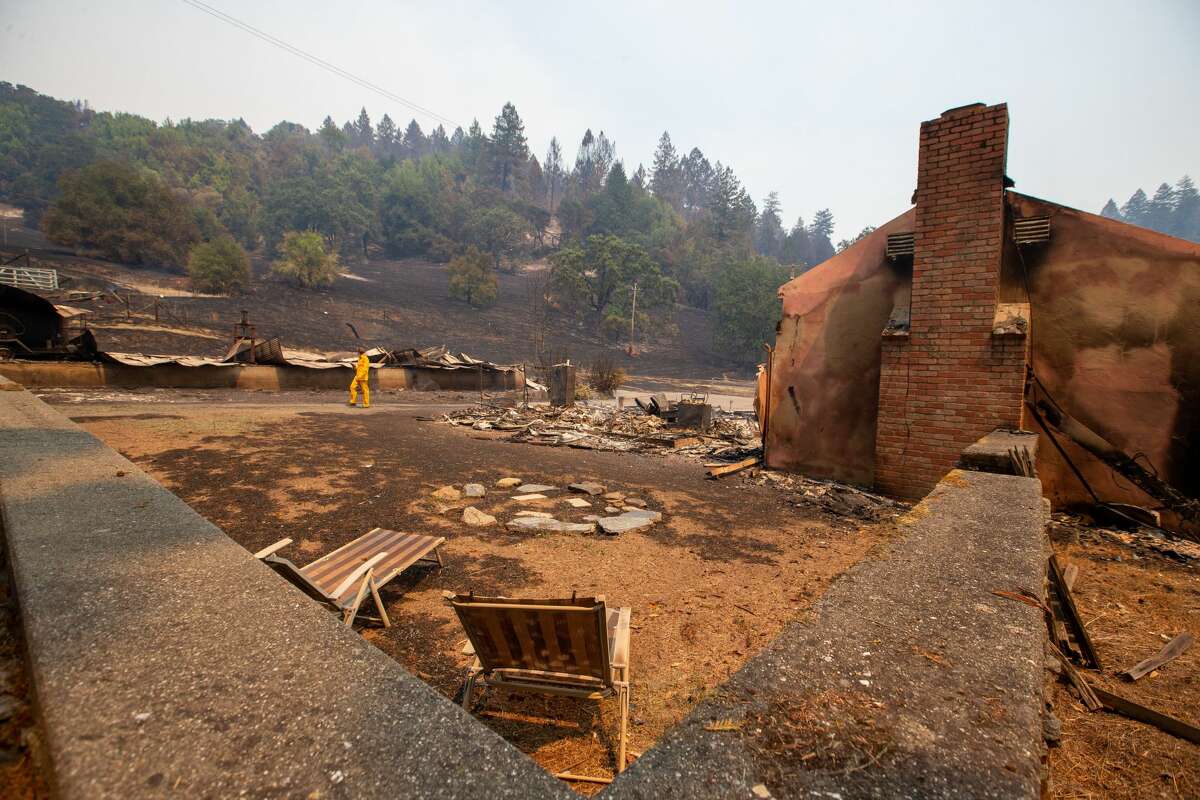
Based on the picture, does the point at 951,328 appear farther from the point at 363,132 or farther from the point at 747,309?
the point at 363,132

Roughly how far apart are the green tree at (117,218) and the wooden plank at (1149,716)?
2373 inches

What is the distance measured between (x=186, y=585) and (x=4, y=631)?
0.56m

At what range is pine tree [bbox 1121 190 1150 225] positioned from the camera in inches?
4648

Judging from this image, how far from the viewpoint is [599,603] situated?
86.4 inches

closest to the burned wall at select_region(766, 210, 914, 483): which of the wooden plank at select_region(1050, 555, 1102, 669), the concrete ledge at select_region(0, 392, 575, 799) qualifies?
the wooden plank at select_region(1050, 555, 1102, 669)

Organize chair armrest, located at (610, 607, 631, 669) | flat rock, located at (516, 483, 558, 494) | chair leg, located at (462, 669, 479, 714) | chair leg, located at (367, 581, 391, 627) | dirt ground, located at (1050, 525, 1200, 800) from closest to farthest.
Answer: dirt ground, located at (1050, 525, 1200, 800) → chair leg, located at (462, 669, 479, 714) → chair armrest, located at (610, 607, 631, 669) → chair leg, located at (367, 581, 391, 627) → flat rock, located at (516, 483, 558, 494)

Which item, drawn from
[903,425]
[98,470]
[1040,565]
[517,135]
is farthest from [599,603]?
[517,135]

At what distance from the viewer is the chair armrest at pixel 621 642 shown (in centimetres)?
259

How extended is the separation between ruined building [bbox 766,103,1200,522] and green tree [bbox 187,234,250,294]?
46.3 meters

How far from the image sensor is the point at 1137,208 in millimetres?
120312

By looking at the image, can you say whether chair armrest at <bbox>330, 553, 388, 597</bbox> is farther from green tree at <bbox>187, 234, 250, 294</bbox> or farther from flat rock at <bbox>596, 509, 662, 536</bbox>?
green tree at <bbox>187, 234, 250, 294</bbox>

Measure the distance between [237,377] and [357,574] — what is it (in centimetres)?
1741

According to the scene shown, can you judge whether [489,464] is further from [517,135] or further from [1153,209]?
[1153,209]

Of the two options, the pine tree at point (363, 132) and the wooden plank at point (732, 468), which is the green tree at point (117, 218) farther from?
the pine tree at point (363, 132)
